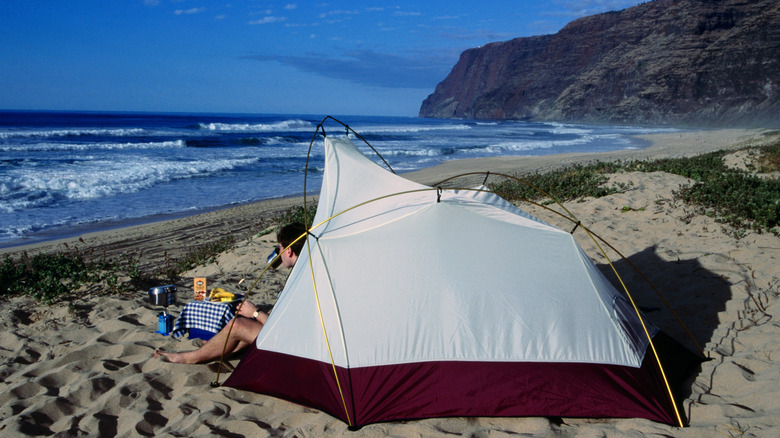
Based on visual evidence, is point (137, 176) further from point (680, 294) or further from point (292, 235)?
point (680, 294)

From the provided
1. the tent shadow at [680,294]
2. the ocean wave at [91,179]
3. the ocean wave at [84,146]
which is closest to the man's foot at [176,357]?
the tent shadow at [680,294]

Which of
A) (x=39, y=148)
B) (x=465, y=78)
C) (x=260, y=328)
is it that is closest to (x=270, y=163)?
(x=39, y=148)

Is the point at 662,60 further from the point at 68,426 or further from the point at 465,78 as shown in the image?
the point at 68,426

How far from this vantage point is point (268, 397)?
3426 millimetres

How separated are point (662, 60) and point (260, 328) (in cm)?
7429

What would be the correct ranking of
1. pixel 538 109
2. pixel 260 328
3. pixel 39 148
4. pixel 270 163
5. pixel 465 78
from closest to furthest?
pixel 260 328
pixel 270 163
pixel 39 148
pixel 538 109
pixel 465 78

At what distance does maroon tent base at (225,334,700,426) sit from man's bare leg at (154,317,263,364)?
0.81 meters

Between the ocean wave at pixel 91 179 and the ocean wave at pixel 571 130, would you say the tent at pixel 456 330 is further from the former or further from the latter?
the ocean wave at pixel 571 130

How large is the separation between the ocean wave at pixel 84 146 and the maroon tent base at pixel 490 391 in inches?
1032

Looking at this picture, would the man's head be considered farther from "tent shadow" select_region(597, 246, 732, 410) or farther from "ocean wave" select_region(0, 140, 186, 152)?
"ocean wave" select_region(0, 140, 186, 152)

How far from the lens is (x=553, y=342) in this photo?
3.19 metres

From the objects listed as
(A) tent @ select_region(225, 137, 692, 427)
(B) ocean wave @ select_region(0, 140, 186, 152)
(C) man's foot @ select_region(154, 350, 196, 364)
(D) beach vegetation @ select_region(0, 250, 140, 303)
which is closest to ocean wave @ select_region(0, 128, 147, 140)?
(B) ocean wave @ select_region(0, 140, 186, 152)

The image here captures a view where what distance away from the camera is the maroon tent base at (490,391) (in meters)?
3.11

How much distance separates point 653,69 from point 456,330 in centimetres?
7365
